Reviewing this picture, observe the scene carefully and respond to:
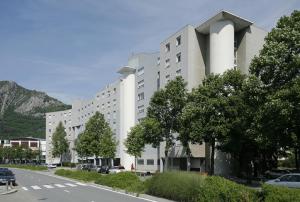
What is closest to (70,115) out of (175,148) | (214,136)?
(175,148)

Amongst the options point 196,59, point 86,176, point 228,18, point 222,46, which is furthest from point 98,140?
point 86,176

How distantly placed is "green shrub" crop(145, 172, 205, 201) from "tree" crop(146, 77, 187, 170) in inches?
888

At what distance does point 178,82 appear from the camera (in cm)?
4709

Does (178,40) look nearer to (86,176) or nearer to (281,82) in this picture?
(86,176)

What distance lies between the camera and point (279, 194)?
13.4 meters

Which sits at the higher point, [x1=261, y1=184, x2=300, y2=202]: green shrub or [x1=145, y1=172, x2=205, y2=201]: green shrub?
[x1=261, y1=184, x2=300, y2=202]: green shrub

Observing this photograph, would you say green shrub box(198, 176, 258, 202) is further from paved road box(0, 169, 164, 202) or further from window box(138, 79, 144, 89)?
window box(138, 79, 144, 89)

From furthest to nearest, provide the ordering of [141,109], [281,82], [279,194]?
[141,109] → [281,82] → [279,194]

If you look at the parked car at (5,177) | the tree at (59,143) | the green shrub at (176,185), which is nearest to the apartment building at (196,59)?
the parked car at (5,177)

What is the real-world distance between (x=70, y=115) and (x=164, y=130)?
81.1m

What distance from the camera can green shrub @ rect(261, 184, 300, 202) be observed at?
12.9m

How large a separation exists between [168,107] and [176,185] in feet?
88.5

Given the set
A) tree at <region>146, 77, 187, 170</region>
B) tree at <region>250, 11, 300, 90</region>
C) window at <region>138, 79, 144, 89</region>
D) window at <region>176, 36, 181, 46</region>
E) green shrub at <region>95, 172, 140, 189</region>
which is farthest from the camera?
window at <region>138, 79, 144, 89</region>

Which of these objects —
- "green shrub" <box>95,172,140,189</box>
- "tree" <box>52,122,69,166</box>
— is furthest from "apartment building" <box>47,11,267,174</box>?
"tree" <box>52,122,69,166</box>
